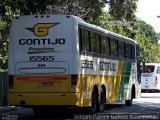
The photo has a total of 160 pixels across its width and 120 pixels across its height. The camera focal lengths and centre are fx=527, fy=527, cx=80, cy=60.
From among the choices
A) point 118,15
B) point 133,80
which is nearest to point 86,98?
point 133,80

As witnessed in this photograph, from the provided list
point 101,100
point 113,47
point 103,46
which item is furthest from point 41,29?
point 113,47

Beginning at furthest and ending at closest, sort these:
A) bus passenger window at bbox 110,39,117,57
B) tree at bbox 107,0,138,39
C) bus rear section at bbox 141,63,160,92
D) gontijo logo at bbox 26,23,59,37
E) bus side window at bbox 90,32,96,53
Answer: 1. bus rear section at bbox 141,63,160,92
2. tree at bbox 107,0,138,39
3. bus passenger window at bbox 110,39,117,57
4. bus side window at bbox 90,32,96,53
5. gontijo logo at bbox 26,23,59,37

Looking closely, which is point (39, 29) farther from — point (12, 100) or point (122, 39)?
point (122, 39)

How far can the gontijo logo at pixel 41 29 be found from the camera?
17781 mm

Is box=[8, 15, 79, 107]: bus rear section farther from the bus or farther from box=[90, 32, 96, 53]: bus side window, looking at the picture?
box=[90, 32, 96, 53]: bus side window

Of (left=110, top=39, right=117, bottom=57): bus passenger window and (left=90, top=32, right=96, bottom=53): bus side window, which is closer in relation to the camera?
(left=90, top=32, right=96, bottom=53): bus side window

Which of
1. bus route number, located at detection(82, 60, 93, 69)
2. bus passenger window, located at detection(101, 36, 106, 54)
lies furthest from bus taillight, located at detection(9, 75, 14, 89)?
bus passenger window, located at detection(101, 36, 106, 54)

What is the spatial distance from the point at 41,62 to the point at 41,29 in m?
1.13

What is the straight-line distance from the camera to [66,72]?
57.2ft

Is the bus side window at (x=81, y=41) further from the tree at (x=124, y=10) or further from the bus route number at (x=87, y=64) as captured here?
the tree at (x=124, y=10)

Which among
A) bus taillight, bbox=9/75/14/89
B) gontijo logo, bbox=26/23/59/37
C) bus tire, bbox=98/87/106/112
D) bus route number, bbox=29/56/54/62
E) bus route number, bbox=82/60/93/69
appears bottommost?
bus tire, bbox=98/87/106/112

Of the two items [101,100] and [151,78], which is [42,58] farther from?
[151,78]

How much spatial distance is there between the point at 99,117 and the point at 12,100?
3034 mm

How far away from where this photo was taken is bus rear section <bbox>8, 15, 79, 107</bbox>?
1745cm
